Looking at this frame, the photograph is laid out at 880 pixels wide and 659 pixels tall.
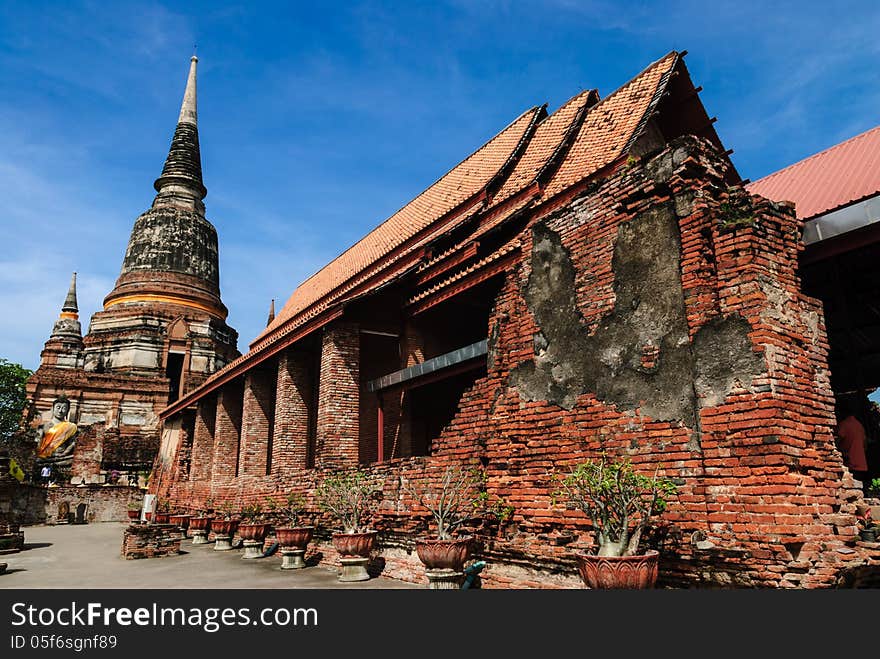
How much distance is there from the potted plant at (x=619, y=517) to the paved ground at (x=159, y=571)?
291 cm

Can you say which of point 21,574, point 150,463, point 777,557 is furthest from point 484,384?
point 150,463

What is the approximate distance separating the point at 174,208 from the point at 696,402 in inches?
1315

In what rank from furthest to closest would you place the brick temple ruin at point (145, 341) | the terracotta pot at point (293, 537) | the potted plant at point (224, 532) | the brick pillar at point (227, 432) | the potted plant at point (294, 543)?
the brick temple ruin at point (145, 341) → the brick pillar at point (227, 432) → the potted plant at point (224, 532) → the terracotta pot at point (293, 537) → the potted plant at point (294, 543)

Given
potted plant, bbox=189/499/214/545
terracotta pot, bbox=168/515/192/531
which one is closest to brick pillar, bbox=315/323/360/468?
potted plant, bbox=189/499/214/545

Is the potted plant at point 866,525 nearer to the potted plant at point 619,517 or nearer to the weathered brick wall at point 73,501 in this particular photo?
the potted plant at point 619,517

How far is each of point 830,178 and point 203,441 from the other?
1531cm

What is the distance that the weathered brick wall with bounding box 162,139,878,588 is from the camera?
177 inches

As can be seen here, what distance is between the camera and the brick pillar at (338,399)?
32.5ft

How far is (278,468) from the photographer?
11609mm

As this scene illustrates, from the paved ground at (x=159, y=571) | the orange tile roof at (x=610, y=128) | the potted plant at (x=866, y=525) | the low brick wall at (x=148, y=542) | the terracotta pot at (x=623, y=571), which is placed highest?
the orange tile roof at (x=610, y=128)

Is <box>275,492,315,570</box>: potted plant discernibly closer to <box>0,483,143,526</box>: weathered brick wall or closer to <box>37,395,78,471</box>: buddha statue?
<box>0,483,143,526</box>: weathered brick wall

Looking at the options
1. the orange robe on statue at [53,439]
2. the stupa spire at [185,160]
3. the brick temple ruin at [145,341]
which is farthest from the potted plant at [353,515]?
the stupa spire at [185,160]

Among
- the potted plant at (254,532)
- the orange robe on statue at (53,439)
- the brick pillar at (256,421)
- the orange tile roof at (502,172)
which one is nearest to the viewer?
the orange tile roof at (502,172)

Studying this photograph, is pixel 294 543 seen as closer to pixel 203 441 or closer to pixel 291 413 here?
pixel 291 413
